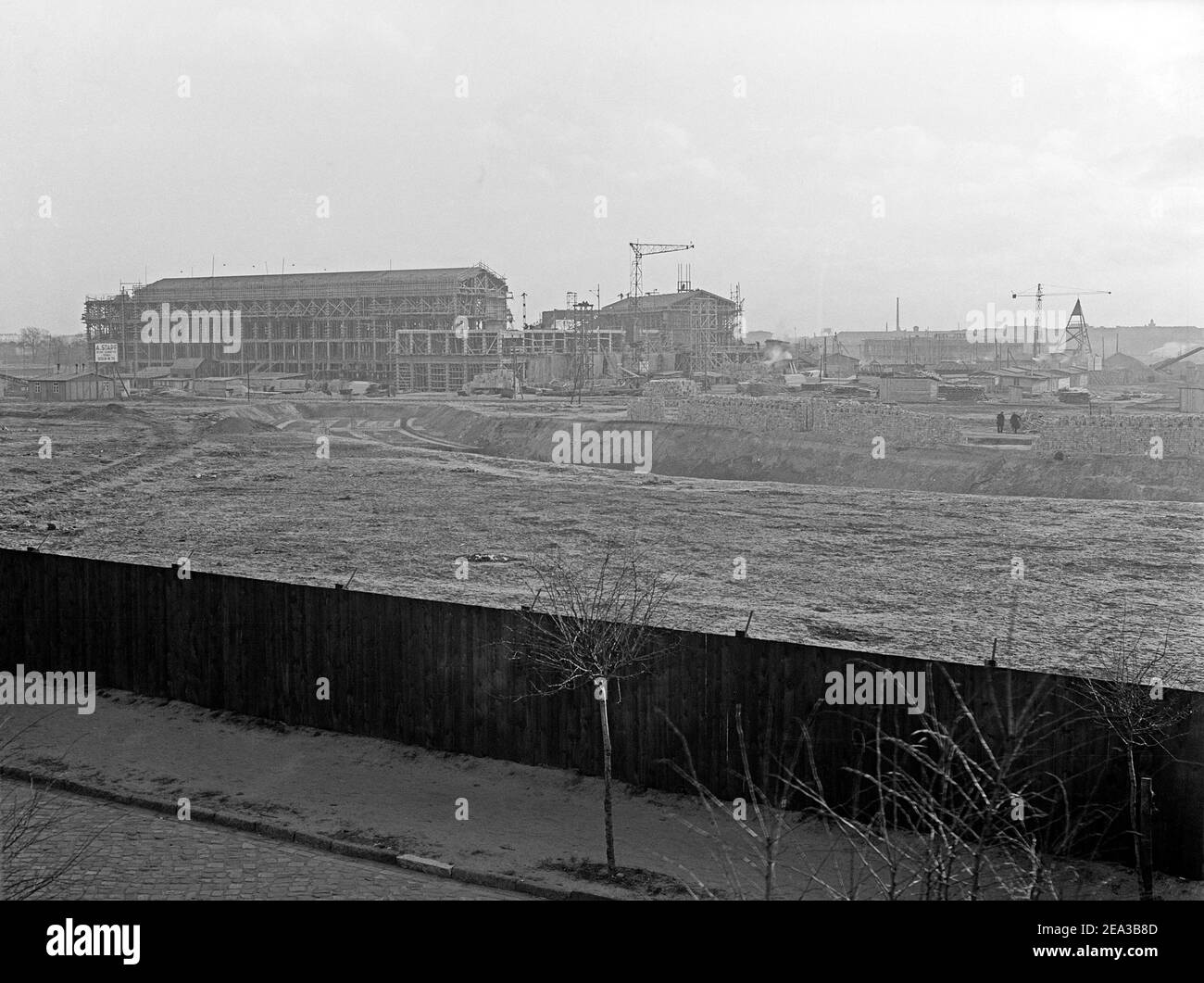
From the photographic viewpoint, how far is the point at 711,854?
1080cm

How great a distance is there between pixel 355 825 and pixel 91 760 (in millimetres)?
3742

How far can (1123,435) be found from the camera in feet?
123

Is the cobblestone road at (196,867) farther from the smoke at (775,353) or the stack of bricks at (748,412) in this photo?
the smoke at (775,353)

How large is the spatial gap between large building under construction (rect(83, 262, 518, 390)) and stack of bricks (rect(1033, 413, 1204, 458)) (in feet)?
181

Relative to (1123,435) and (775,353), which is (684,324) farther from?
(1123,435)

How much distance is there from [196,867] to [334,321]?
88.9 meters

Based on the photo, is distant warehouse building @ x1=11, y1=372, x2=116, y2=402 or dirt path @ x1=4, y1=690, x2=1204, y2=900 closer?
dirt path @ x1=4, y1=690, x2=1204, y2=900

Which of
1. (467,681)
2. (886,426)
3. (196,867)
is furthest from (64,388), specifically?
(196,867)

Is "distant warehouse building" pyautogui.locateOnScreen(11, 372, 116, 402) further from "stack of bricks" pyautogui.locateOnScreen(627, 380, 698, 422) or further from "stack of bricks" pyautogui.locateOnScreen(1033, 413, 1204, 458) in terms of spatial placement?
"stack of bricks" pyautogui.locateOnScreen(1033, 413, 1204, 458)

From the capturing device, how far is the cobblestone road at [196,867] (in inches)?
389

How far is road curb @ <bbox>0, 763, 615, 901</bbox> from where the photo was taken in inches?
403

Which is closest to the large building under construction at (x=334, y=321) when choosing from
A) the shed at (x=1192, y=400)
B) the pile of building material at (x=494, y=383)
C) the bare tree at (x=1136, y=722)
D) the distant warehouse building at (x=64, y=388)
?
the pile of building material at (x=494, y=383)

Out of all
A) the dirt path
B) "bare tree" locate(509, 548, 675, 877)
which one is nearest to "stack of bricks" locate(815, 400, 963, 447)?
"bare tree" locate(509, 548, 675, 877)
